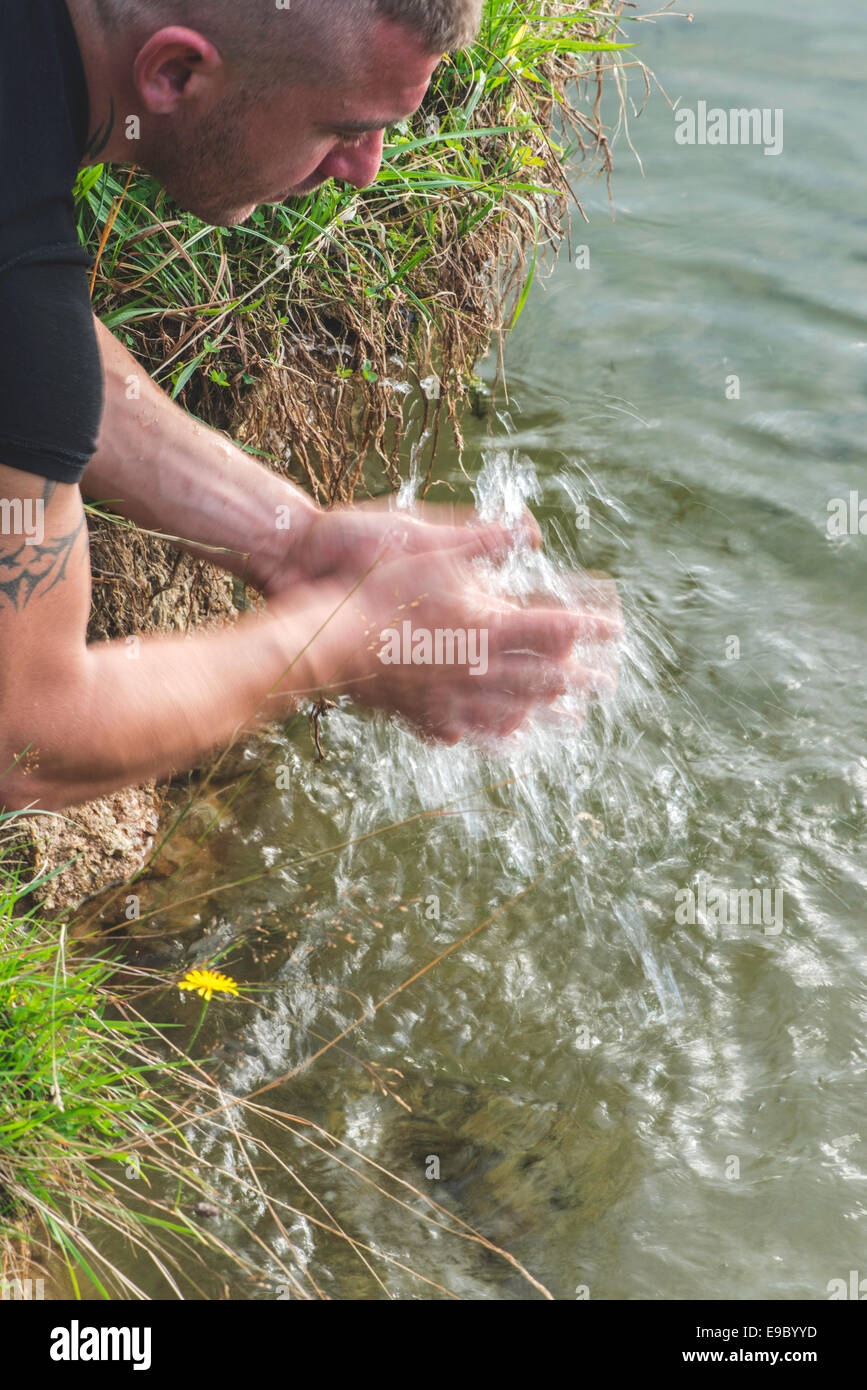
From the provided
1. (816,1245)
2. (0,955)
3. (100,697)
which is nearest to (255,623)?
(100,697)

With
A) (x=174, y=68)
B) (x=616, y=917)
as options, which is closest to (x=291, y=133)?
(x=174, y=68)

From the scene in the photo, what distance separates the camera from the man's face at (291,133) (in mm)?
1960

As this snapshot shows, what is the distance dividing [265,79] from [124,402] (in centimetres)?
82

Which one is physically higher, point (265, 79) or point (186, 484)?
point (265, 79)

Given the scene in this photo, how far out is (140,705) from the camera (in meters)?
1.98

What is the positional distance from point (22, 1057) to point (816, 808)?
229 centimetres

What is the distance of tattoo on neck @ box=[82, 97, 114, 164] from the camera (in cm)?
195

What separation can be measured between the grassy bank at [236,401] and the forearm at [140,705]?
226 mm

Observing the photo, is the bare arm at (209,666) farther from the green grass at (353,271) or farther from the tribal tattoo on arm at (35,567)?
the green grass at (353,271)

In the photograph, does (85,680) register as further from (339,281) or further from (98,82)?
(339,281)

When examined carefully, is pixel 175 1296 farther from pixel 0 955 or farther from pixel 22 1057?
pixel 0 955

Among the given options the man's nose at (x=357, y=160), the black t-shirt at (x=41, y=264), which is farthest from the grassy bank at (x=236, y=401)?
the black t-shirt at (x=41, y=264)

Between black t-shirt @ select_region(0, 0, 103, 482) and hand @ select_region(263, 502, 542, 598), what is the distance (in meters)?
0.75

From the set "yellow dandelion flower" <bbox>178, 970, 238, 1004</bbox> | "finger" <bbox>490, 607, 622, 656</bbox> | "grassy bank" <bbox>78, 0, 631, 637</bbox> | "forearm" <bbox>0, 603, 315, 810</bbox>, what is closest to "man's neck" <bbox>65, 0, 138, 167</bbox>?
"grassy bank" <bbox>78, 0, 631, 637</bbox>
